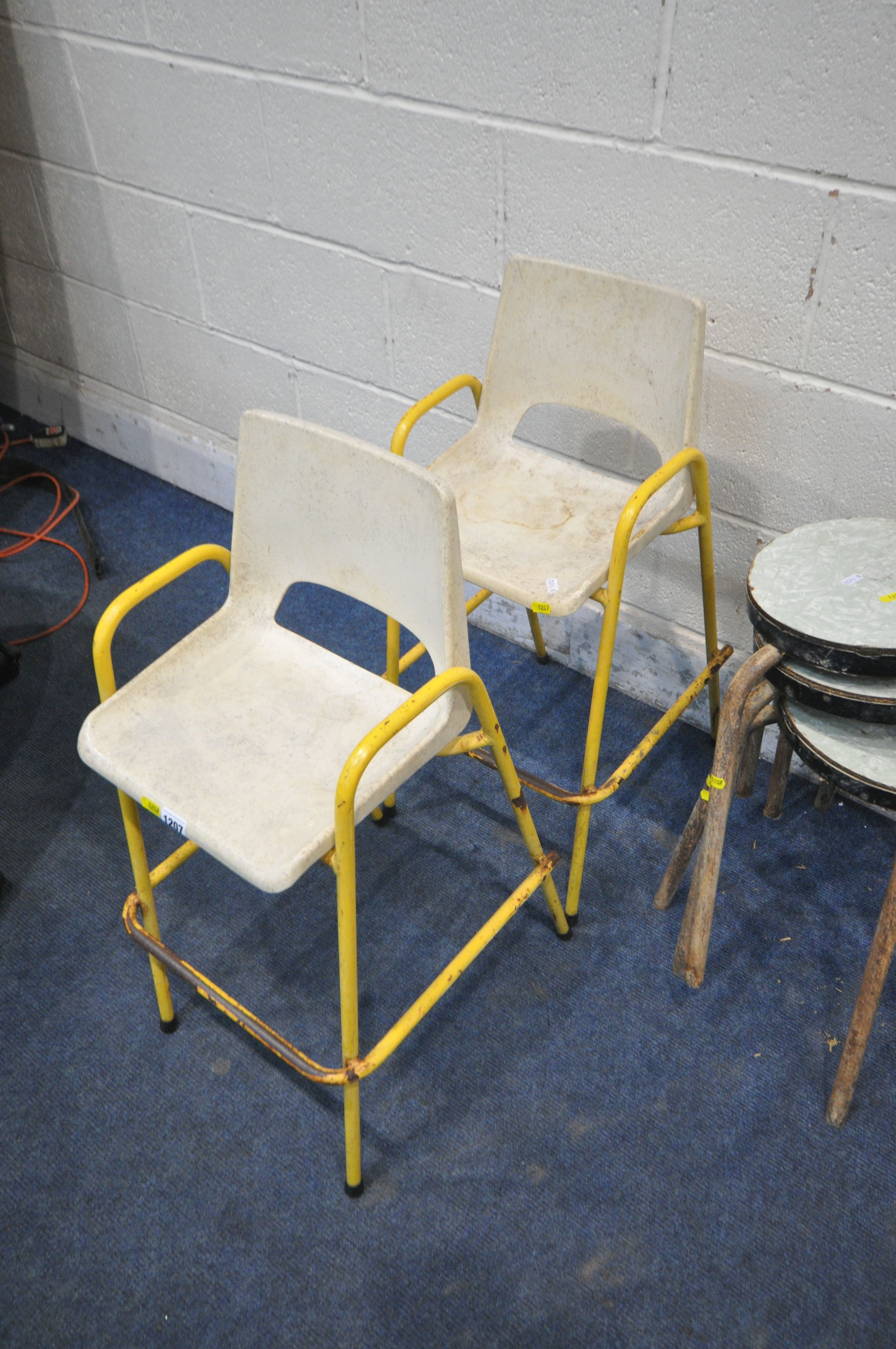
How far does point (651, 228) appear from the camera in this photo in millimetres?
1665

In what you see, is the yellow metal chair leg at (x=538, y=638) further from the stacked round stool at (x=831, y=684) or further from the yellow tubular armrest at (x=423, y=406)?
the stacked round stool at (x=831, y=684)

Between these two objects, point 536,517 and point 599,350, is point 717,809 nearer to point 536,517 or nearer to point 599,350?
point 536,517

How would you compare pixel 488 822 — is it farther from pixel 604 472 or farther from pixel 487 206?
pixel 487 206

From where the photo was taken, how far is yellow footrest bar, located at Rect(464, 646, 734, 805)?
1587mm

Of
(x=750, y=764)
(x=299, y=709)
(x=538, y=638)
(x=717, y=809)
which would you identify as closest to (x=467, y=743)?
(x=299, y=709)

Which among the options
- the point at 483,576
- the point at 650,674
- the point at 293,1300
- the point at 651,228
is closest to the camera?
the point at 293,1300

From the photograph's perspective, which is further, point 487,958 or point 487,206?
point 487,206

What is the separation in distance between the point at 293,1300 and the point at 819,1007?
0.88 m

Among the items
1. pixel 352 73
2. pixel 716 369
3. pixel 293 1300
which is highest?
pixel 352 73

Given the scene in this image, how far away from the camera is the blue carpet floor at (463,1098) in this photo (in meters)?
1.32

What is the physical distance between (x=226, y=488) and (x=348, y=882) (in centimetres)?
182

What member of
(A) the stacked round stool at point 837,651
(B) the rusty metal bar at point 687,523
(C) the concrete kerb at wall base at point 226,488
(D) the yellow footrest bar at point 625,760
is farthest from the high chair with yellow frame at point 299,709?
(C) the concrete kerb at wall base at point 226,488

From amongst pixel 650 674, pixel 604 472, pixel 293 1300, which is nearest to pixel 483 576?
pixel 604 472

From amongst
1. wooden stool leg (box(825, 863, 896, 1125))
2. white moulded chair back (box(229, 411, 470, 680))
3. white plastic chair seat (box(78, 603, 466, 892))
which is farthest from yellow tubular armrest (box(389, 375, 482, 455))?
wooden stool leg (box(825, 863, 896, 1125))
